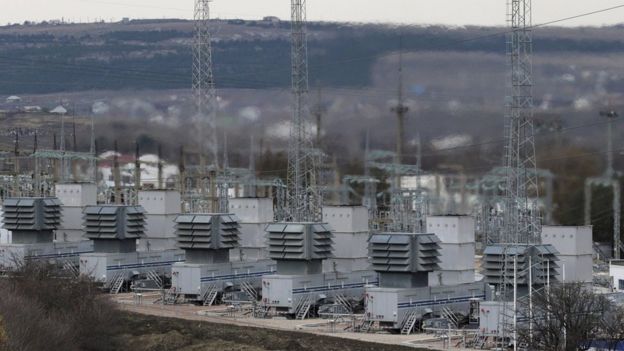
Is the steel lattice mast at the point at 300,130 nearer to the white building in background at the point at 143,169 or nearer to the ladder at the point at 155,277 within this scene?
the ladder at the point at 155,277

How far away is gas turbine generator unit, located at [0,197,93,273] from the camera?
9431 centimetres

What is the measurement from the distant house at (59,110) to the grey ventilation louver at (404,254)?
56.0 m

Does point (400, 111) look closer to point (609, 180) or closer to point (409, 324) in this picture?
point (609, 180)

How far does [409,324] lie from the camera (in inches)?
2768

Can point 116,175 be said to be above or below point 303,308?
above

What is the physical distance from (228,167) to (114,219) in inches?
736

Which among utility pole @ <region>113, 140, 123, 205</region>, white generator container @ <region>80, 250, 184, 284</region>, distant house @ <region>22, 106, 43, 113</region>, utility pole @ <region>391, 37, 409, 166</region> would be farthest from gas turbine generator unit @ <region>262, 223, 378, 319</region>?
distant house @ <region>22, 106, 43, 113</region>

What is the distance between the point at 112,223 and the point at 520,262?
32.2 meters

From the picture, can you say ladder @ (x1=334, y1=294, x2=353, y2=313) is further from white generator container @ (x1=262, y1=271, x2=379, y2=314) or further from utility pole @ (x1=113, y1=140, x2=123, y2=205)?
utility pole @ (x1=113, y1=140, x2=123, y2=205)

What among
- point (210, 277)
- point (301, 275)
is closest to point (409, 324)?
point (301, 275)

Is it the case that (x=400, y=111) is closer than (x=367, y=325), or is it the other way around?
(x=367, y=325)

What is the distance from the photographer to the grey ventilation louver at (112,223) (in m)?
89.7

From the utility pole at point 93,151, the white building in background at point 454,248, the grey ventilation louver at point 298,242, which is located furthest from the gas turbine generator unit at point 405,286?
the utility pole at point 93,151

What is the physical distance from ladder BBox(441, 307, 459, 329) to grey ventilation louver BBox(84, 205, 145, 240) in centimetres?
2503
